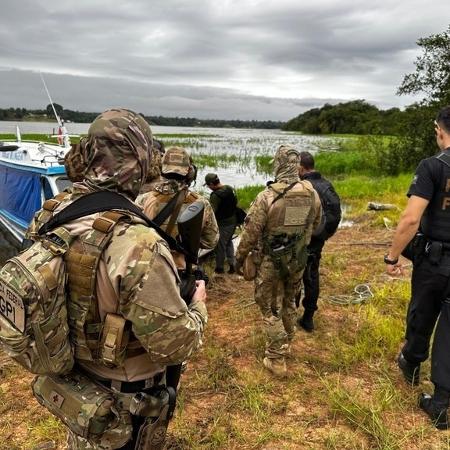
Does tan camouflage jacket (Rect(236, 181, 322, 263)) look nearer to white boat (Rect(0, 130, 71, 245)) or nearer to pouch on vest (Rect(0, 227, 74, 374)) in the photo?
pouch on vest (Rect(0, 227, 74, 374))

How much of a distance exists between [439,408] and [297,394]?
3.26 ft

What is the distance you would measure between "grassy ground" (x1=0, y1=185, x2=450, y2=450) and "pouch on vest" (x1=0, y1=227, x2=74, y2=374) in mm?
1619

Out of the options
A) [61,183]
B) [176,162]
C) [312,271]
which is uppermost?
[176,162]

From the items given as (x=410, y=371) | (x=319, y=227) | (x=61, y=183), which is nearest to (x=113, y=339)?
(x=410, y=371)

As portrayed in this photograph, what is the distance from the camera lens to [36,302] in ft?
4.28

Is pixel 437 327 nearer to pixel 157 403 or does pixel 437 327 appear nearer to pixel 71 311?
pixel 157 403

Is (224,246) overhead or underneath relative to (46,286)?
underneath

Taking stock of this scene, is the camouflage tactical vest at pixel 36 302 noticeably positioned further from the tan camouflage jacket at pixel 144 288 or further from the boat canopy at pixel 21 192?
the boat canopy at pixel 21 192

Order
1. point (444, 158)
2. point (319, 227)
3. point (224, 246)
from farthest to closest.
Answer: point (224, 246) < point (319, 227) < point (444, 158)

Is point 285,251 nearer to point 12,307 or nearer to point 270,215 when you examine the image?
point 270,215

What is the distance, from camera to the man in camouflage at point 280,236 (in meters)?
3.42

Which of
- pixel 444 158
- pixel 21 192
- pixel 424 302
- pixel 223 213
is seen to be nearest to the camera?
pixel 444 158

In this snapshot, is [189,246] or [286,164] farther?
[286,164]

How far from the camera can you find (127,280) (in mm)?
1327
